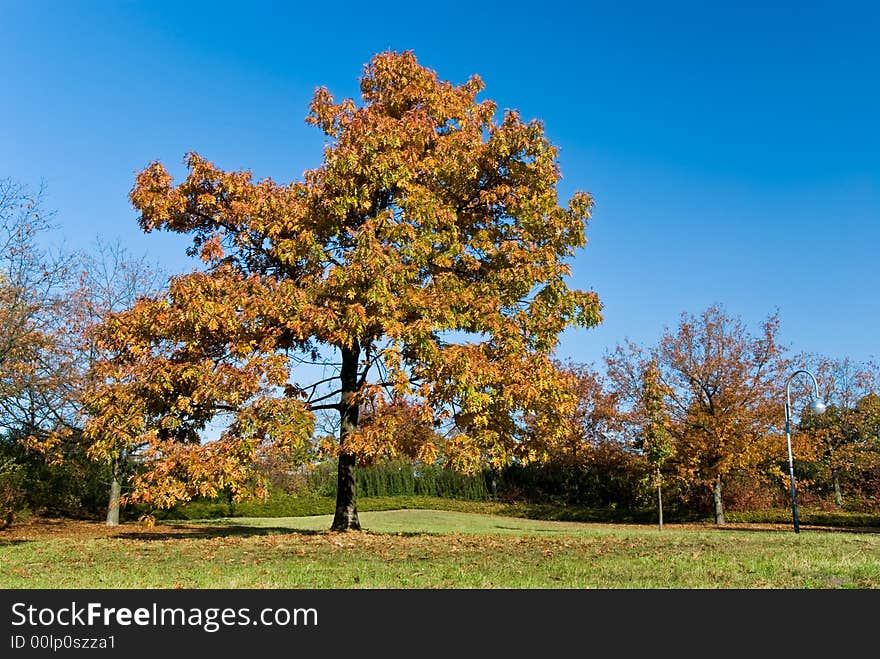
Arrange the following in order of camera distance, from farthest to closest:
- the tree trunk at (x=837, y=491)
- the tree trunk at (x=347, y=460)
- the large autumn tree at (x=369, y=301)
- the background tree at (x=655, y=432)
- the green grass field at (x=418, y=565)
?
the tree trunk at (x=837, y=491) < the background tree at (x=655, y=432) < the tree trunk at (x=347, y=460) < the large autumn tree at (x=369, y=301) < the green grass field at (x=418, y=565)

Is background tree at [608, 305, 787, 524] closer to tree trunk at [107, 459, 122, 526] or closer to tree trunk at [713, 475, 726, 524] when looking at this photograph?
tree trunk at [713, 475, 726, 524]

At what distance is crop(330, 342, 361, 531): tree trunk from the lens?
15.6 meters

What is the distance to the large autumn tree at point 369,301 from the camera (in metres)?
12.7

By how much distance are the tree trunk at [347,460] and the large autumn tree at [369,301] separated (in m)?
0.05

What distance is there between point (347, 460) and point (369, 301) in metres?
4.96

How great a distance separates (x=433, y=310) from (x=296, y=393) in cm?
Answer: 397

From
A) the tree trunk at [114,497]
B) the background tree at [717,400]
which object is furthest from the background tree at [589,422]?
the tree trunk at [114,497]

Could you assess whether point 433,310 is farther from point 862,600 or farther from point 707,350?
point 707,350

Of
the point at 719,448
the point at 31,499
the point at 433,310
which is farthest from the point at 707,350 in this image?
the point at 31,499

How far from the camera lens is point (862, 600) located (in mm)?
6066

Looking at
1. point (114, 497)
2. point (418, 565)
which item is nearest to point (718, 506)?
point (114, 497)

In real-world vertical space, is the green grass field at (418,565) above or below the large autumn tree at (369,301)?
below

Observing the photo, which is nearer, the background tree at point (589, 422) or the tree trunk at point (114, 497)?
the tree trunk at point (114, 497)

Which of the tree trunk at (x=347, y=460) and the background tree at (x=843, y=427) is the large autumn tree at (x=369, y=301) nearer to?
the tree trunk at (x=347, y=460)
